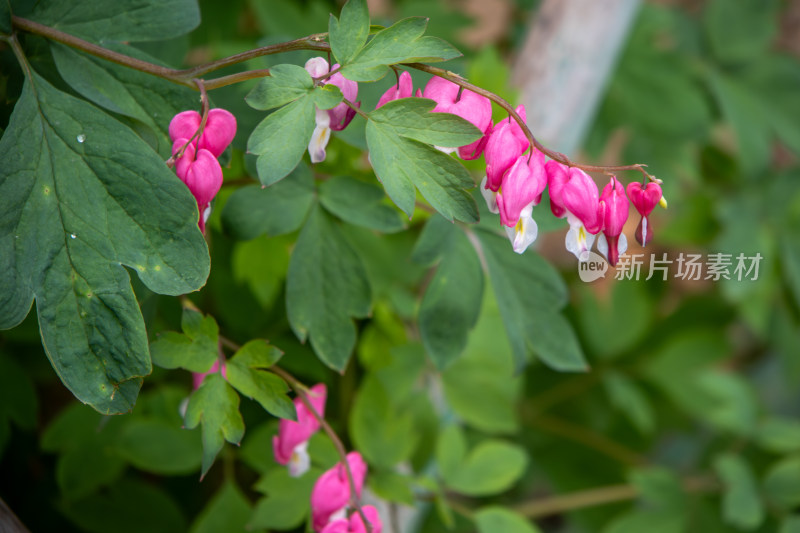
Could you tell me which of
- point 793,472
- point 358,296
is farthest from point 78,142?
point 793,472

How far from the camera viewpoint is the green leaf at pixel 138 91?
0.64m

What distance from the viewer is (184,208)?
1.75ft

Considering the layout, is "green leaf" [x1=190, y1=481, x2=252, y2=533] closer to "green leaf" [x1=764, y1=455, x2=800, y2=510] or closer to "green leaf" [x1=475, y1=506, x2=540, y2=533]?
"green leaf" [x1=475, y1=506, x2=540, y2=533]

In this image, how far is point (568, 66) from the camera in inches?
50.3

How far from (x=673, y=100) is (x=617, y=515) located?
1.02 m

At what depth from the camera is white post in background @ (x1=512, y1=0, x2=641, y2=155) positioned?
1271 millimetres

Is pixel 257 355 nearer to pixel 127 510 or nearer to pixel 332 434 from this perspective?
pixel 332 434

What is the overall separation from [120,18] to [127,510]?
2.36 ft

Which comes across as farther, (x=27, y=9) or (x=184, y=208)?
(x=27, y=9)

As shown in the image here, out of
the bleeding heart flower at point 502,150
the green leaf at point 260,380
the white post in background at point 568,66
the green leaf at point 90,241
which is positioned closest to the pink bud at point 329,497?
the green leaf at point 260,380

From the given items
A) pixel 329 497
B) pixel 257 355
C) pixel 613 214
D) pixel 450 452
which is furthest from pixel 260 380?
pixel 450 452

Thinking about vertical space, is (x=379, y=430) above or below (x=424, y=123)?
below

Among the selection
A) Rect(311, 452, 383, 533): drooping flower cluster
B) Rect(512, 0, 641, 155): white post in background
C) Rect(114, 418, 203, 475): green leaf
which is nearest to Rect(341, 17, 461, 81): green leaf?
Rect(311, 452, 383, 533): drooping flower cluster

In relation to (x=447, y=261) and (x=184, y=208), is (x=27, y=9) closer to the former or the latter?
(x=184, y=208)
